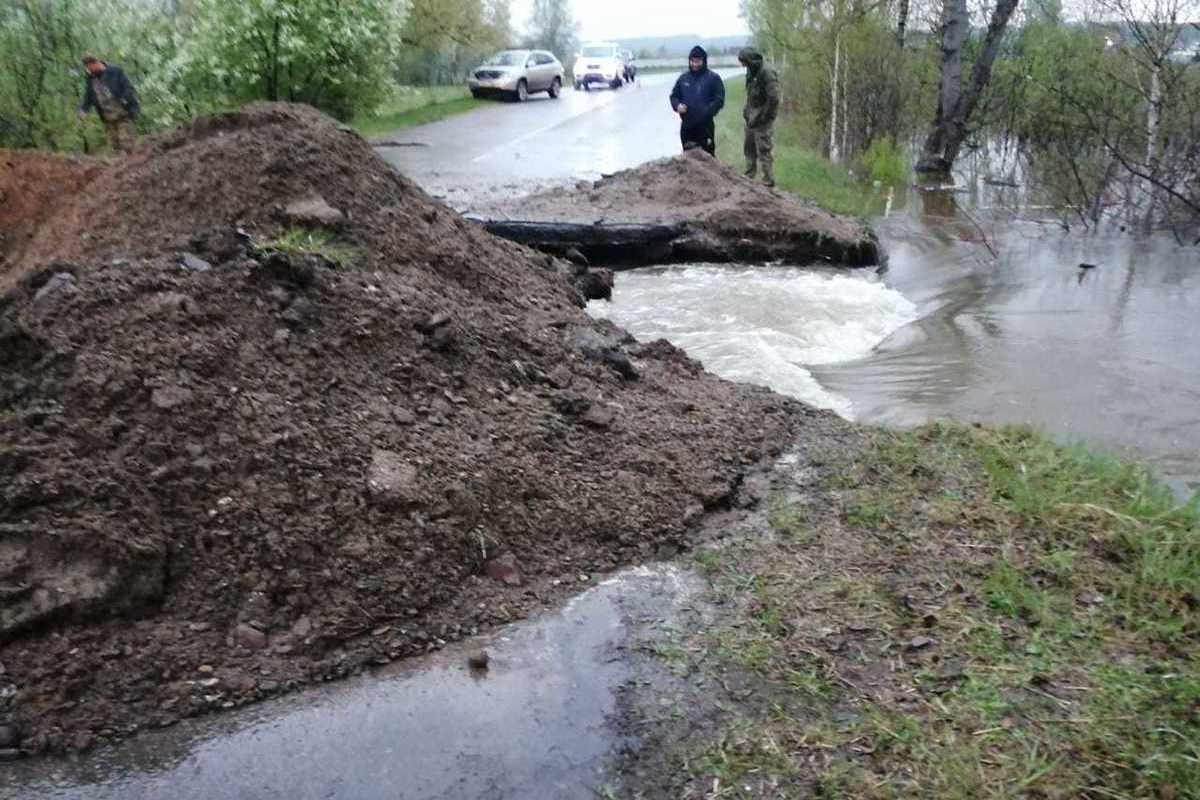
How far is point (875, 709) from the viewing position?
A: 11.0 feet

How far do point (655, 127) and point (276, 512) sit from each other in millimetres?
20272

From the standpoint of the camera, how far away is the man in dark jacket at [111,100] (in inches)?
456

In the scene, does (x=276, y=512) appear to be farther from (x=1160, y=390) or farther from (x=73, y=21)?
(x=73, y=21)

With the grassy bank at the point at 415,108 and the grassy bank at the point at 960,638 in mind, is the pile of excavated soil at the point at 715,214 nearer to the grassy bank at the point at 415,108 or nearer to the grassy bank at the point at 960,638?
the grassy bank at the point at 960,638

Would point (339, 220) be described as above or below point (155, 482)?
above

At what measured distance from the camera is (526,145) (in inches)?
750

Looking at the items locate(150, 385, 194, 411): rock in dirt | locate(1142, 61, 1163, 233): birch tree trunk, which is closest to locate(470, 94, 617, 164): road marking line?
locate(1142, 61, 1163, 233): birch tree trunk

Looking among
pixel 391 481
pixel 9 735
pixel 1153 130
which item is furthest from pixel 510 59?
pixel 9 735

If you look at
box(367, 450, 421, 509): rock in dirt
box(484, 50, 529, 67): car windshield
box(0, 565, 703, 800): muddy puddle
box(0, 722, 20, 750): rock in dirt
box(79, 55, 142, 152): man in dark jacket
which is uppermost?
box(484, 50, 529, 67): car windshield

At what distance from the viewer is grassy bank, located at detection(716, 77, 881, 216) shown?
45.9 ft

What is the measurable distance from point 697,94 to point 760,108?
34.9 inches

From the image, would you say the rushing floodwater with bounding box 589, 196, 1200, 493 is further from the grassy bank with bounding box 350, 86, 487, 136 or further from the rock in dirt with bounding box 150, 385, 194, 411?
the grassy bank with bounding box 350, 86, 487, 136

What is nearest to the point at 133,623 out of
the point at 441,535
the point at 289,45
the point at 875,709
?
the point at 441,535

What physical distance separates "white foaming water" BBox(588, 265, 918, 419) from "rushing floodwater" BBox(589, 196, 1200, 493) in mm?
20
